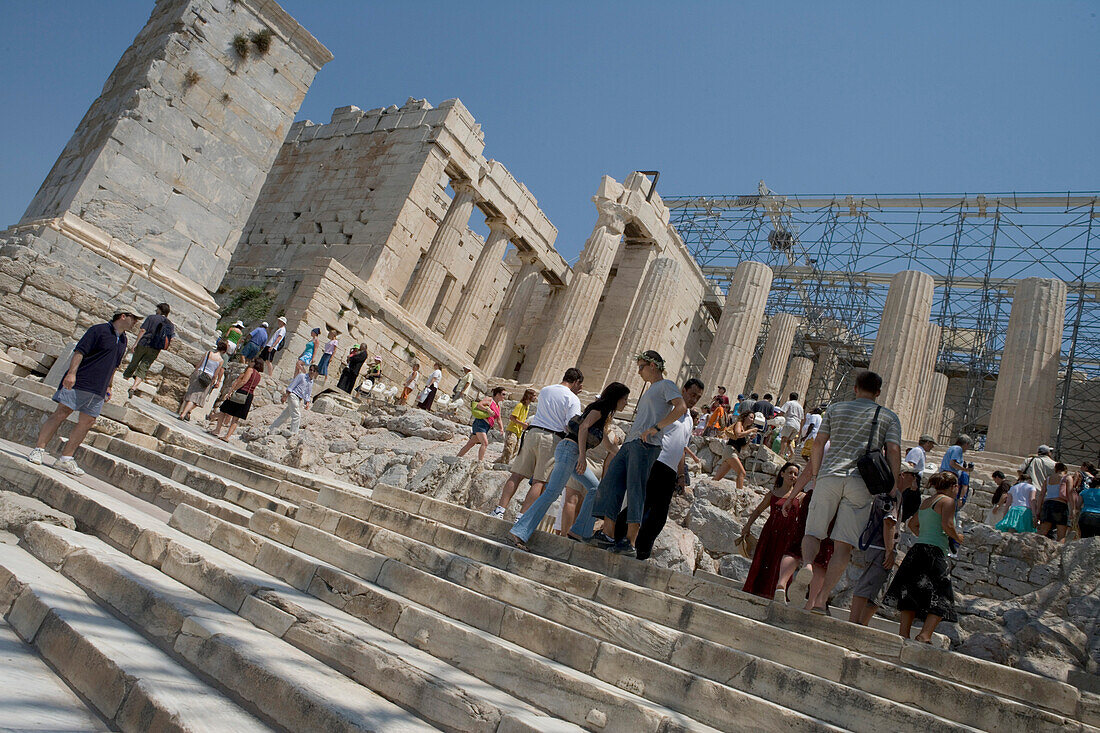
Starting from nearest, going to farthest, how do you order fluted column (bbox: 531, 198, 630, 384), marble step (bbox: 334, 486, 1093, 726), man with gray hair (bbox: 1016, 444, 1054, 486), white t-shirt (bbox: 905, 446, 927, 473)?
marble step (bbox: 334, 486, 1093, 726) < man with gray hair (bbox: 1016, 444, 1054, 486) < white t-shirt (bbox: 905, 446, 927, 473) < fluted column (bbox: 531, 198, 630, 384)

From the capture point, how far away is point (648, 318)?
64.9 feet

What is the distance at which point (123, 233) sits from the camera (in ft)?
30.8

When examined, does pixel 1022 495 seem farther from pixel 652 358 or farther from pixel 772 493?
pixel 652 358

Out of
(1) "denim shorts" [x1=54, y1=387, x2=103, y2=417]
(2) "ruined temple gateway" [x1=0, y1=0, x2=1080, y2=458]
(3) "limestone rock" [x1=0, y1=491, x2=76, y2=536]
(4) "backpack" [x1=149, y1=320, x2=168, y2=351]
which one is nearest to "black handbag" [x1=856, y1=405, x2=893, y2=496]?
(3) "limestone rock" [x1=0, y1=491, x2=76, y2=536]

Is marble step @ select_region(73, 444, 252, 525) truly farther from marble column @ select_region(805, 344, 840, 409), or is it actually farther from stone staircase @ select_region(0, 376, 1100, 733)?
marble column @ select_region(805, 344, 840, 409)

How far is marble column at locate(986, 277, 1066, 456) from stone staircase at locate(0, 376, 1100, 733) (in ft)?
45.3

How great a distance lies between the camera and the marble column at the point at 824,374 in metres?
25.5

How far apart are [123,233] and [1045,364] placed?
17.3 metres

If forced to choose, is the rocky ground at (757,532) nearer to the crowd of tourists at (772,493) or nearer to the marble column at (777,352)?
the crowd of tourists at (772,493)

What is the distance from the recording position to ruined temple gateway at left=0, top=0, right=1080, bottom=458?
9.33 m

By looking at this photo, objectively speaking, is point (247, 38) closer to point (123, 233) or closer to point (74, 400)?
point (123, 233)

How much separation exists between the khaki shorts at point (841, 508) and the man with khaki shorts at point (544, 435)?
186 centimetres

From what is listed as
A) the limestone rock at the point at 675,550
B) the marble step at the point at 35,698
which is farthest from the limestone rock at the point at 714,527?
the marble step at the point at 35,698

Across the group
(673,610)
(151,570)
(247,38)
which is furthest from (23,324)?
(673,610)
